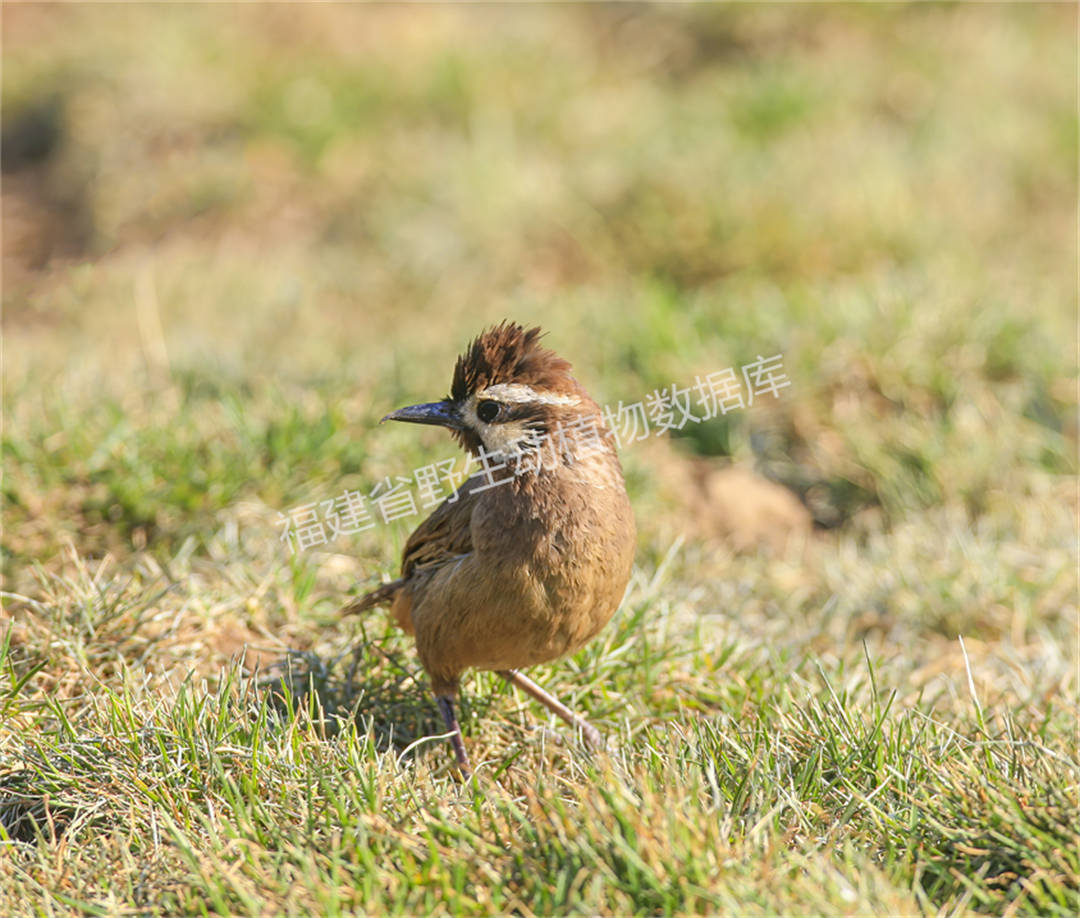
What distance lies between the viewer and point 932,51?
10.7 metres

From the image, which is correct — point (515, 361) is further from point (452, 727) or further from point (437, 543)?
point (452, 727)

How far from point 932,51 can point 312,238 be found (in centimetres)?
623

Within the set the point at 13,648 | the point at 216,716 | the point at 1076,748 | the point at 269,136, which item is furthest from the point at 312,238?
the point at 1076,748

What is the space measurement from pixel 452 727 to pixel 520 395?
3.83 ft

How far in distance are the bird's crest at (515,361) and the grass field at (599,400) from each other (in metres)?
1.16

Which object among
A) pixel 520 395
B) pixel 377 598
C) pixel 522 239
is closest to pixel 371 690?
pixel 377 598

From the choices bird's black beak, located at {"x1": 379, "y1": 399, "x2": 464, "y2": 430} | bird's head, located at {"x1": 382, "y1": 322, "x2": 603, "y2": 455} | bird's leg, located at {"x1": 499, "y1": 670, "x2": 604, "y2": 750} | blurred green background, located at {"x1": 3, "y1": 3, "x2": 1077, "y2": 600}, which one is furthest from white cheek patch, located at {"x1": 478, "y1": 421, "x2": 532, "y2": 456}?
blurred green background, located at {"x1": 3, "y1": 3, "x2": 1077, "y2": 600}

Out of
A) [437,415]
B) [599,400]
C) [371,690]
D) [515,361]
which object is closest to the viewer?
[515,361]

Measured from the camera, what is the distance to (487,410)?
3.68m

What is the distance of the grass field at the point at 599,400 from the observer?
9.87ft

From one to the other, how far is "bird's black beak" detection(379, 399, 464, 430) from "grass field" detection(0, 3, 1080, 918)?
96 cm

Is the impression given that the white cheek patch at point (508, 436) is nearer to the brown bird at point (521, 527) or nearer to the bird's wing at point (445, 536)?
the brown bird at point (521, 527)

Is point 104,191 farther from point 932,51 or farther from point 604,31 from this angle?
point 932,51

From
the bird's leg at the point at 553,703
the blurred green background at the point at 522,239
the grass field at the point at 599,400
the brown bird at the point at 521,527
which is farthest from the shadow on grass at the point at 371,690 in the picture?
the blurred green background at the point at 522,239
